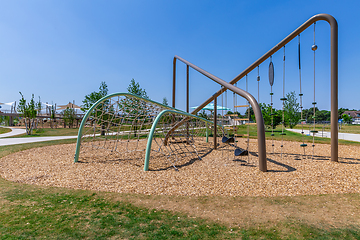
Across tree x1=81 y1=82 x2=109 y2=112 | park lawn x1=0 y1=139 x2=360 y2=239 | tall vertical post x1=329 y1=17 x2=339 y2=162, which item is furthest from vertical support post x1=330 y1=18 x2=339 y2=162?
tree x1=81 y1=82 x2=109 y2=112

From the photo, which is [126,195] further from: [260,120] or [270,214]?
[260,120]

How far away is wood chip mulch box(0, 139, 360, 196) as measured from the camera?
532cm

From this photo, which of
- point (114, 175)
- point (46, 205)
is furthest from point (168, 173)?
point (46, 205)

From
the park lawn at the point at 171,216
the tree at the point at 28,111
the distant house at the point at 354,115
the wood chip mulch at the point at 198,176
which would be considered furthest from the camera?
the distant house at the point at 354,115

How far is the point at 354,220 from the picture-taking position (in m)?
3.65

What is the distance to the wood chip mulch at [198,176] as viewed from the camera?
5.32 metres

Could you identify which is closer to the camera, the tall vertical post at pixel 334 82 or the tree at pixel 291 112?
the tall vertical post at pixel 334 82

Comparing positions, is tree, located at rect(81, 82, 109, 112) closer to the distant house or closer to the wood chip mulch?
the wood chip mulch

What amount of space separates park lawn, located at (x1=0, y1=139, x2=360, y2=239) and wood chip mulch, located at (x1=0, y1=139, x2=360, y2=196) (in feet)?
1.65

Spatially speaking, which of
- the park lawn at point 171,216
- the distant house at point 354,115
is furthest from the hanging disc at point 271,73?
the distant house at point 354,115

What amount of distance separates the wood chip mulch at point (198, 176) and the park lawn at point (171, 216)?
50 cm

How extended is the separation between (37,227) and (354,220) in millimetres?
5821

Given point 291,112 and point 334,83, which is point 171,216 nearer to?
point 334,83

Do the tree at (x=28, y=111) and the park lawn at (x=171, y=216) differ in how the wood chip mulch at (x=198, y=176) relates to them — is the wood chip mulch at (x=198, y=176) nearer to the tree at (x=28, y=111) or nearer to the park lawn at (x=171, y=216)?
→ the park lawn at (x=171, y=216)
